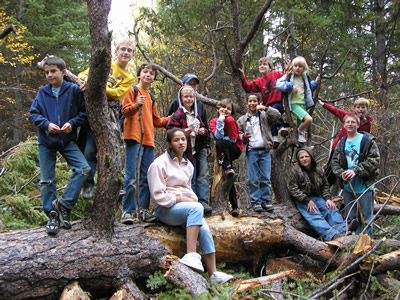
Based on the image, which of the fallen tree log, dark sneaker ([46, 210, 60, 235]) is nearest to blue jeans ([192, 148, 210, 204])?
the fallen tree log

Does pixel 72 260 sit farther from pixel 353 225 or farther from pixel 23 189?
pixel 353 225

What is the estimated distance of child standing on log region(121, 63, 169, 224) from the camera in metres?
4.43

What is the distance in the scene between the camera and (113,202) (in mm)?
3803

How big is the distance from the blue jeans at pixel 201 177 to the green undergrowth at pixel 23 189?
79.3 inches

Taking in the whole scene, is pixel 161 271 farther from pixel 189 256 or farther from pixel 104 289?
pixel 104 289

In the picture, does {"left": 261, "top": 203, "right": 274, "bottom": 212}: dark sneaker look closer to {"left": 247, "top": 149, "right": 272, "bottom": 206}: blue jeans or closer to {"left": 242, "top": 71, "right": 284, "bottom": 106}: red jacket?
{"left": 247, "top": 149, "right": 272, "bottom": 206}: blue jeans

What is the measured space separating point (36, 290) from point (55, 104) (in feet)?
6.40

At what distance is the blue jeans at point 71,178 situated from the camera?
3.67 m

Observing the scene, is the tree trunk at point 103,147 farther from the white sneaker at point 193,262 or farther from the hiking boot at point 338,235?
the hiking boot at point 338,235

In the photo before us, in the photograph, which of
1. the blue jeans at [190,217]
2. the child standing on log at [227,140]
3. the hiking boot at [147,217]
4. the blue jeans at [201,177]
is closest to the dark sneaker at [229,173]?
the child standing on log at [227,140]

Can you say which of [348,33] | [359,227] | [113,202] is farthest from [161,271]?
[348,33]

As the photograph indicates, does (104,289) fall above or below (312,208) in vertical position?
below

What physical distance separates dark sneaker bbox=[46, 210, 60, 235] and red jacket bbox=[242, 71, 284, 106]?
4071 mm

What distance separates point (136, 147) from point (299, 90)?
9.98ft
